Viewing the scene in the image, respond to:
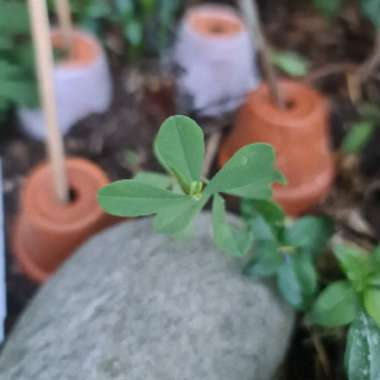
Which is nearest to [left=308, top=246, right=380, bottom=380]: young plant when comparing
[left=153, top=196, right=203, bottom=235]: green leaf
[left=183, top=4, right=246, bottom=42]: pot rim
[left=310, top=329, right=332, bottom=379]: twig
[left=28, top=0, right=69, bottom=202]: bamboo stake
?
[left=310, top=329, right=332, bottom=379]: twig

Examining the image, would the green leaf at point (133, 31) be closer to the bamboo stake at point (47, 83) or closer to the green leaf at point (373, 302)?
the bamboo stake at point (47, 83)

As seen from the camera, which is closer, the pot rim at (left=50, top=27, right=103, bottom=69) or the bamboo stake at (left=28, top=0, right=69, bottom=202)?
the bamboo stake at (left=28, top=0, right=69, bottom=202)

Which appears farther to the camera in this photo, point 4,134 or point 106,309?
point 4,134

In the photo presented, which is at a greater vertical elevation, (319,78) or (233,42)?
(233,42)

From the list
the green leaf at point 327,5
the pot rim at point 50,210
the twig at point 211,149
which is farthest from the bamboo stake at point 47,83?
the green leaf at point 327,5

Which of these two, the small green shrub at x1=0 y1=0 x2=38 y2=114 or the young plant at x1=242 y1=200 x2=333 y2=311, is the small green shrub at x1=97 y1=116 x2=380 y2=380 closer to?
the young plant at x1=242 y1=200 x2=333 y2=311

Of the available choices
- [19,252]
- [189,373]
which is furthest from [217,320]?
[19,252]

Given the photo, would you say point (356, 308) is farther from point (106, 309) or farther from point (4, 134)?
point (4, 134)
